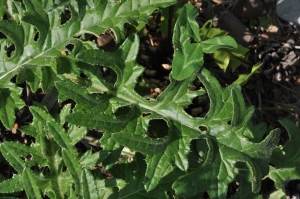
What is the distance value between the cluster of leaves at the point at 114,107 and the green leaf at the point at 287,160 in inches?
7.2

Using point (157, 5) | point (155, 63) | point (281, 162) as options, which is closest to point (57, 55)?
point (157, 5)

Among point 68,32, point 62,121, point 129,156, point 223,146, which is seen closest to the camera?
point 223,146

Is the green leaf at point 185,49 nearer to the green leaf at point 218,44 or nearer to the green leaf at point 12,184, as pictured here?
the green leaf at point 218,44

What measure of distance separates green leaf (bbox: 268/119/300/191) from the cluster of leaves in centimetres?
18

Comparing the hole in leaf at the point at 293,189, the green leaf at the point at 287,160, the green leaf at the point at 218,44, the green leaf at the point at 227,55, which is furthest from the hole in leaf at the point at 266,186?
the green leaf at the point at 218,44

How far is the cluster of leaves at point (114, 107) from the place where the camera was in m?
1.92

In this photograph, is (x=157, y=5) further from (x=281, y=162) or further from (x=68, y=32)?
(x=281, y=162)

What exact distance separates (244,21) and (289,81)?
50 centimetres

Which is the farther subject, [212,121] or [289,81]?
[289,81]

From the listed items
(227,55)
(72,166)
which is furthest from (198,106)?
(72,166)

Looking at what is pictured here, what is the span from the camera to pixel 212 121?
202 centimetres

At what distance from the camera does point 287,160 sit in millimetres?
2352

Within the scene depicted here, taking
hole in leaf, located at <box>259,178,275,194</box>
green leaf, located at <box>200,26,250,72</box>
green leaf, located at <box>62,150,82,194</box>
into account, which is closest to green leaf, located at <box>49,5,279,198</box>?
green leaf, located at <box>62,150,82,194</box>

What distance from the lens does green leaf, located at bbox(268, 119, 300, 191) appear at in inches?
90.2
